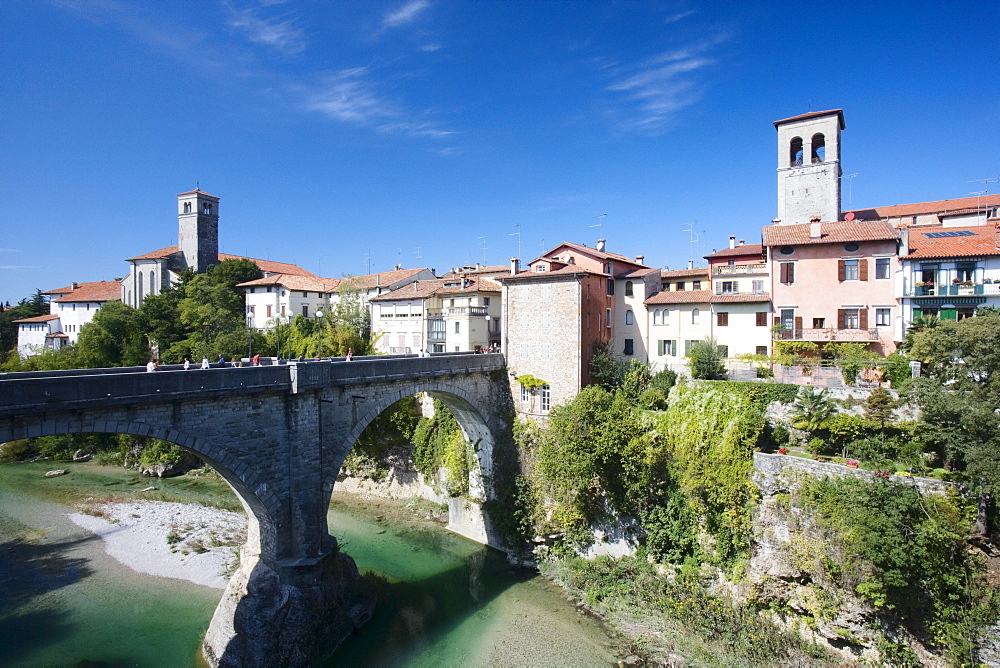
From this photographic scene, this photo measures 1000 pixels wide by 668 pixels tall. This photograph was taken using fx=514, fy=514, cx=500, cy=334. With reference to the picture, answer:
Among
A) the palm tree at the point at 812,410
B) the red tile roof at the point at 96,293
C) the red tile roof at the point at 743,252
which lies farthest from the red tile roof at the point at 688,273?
the red tile roof at the point at 96,293

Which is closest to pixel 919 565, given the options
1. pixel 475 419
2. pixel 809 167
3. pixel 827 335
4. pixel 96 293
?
pixel 827 335

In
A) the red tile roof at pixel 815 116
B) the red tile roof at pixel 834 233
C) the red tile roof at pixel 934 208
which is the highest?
the red tile roof at pixel 815 116

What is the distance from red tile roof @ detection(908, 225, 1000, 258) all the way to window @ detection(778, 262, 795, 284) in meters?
4.79

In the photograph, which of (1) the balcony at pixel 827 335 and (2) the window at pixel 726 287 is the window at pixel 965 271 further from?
(2) the window at pixel 726 287

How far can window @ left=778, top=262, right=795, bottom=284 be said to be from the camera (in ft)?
86.8

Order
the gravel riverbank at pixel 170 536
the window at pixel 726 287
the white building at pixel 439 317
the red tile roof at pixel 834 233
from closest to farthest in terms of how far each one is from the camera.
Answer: the gravel riverbank at pixel 170 536, the red tile roof at pixel 834 233, the window at pixel 726 287, the white building at pixel 439 317

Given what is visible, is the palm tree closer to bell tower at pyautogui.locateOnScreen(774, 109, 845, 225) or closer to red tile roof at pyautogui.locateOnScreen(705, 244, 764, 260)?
red tile roof at pyautogui.locateOnScreen(705, 244, 764, 260)

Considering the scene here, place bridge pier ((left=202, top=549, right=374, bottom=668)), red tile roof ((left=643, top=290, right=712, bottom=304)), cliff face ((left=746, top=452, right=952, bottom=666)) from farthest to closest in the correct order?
red tile roof ((left=643, top=290, right=712, bottom=304)), bridge pier ((left=202, top=549, right=374, bottom=668)), cliff face ((left=746, top=452, right=952, bottom=666))

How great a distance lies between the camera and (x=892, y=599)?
15.1m

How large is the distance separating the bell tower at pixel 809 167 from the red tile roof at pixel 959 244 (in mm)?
6979

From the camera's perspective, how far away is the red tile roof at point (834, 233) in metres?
24.8

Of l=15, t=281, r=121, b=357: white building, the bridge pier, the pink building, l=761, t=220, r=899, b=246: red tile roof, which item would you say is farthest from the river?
l=15, t=281, r=121, b=357: white building

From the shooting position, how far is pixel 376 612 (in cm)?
2008

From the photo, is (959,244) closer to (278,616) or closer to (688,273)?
(688,273)
